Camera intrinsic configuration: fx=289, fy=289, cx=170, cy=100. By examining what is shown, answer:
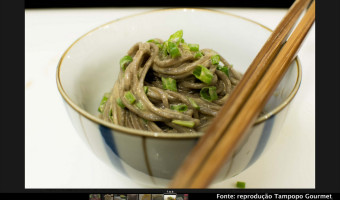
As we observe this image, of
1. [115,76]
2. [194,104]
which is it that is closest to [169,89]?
[194,104]

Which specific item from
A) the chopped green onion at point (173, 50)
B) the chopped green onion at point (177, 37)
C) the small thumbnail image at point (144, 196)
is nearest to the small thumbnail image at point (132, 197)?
the small thumbnail image at point (144, 196)

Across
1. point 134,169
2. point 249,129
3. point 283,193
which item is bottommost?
point 283,193

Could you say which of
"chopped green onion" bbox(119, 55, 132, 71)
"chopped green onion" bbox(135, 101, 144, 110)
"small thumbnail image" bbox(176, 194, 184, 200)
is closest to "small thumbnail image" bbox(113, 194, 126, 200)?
"small thumbnail image" bbox(176, 194, 184, 200)

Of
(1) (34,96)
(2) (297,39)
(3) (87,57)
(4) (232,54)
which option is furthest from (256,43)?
(1) (34,96)

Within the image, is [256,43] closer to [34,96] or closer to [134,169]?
[134,169]

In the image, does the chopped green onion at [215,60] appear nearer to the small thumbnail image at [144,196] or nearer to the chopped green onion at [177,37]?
the chopped green onion at [177,37]

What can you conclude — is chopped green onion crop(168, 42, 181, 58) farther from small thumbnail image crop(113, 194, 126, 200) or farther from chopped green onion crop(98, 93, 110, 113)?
small thumbnail image crop(113, 194, 126, 200)

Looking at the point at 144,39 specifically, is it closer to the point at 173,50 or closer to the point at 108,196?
the point at 173,50
